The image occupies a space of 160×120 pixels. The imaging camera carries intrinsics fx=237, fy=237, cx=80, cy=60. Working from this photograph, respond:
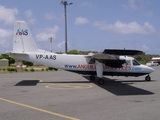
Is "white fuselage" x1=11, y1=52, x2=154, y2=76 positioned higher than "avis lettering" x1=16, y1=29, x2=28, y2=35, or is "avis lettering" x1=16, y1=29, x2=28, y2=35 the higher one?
"avis lettering" x1=16, y1=29, x2=28, y2=35

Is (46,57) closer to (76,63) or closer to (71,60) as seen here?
(71,60)

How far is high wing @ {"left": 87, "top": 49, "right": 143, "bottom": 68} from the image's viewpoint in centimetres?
1379

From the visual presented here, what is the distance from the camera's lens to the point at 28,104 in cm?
973

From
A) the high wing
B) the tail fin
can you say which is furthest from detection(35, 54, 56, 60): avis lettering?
the high wing

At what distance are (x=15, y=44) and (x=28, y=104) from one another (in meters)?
8.94

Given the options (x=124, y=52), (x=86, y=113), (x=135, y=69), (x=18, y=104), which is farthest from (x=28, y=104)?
(x=135, y=69)

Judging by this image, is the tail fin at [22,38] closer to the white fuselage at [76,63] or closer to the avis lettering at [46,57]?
the white fuselage at [76,63]

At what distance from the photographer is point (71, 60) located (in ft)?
61.4

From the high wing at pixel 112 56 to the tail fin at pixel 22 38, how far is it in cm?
499

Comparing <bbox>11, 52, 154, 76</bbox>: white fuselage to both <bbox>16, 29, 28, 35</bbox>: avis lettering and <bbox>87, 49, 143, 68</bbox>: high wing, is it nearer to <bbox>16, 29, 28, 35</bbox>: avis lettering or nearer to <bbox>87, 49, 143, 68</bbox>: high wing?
<bbox>87, 49, 143, 68</bbox>: high wing

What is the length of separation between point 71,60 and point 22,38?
13.5ft

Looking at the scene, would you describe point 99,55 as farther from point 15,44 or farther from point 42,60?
point 15,44

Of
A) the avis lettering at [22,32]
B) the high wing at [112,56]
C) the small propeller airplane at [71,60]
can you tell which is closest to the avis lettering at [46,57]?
the small propeller airplane at [71,60]

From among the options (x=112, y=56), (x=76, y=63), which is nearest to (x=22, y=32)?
(x=76, y=63)
